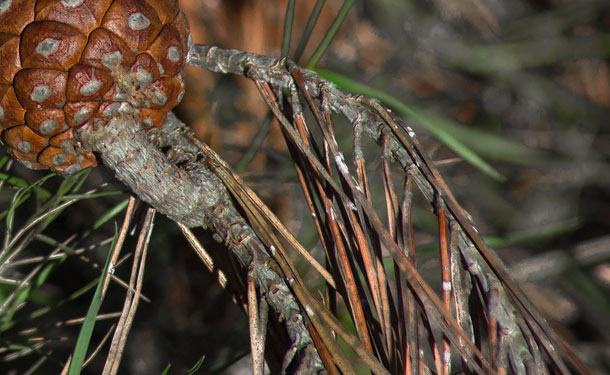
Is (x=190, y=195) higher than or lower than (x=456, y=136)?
lower

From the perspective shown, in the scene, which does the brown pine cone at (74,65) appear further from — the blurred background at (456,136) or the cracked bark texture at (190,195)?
the blurred background at (456,136)

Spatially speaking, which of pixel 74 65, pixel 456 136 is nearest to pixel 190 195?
pixel 74 65

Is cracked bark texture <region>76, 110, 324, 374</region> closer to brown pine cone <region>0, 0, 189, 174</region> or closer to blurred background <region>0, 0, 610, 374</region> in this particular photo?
brown pine cone <region>0, 0, 189, 174</region>

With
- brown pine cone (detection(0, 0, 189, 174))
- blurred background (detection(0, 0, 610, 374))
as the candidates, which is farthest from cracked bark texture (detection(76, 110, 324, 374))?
blurred background (detection(0, 0, 610, 374))

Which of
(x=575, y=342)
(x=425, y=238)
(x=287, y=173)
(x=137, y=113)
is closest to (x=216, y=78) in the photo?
(x=287, y=173)

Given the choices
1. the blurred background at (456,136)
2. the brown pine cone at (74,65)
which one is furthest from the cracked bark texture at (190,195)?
the blurred background at (456,136)

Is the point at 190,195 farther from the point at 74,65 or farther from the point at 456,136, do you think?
the point at 456,136

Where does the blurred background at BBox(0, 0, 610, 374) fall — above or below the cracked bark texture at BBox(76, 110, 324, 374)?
above
